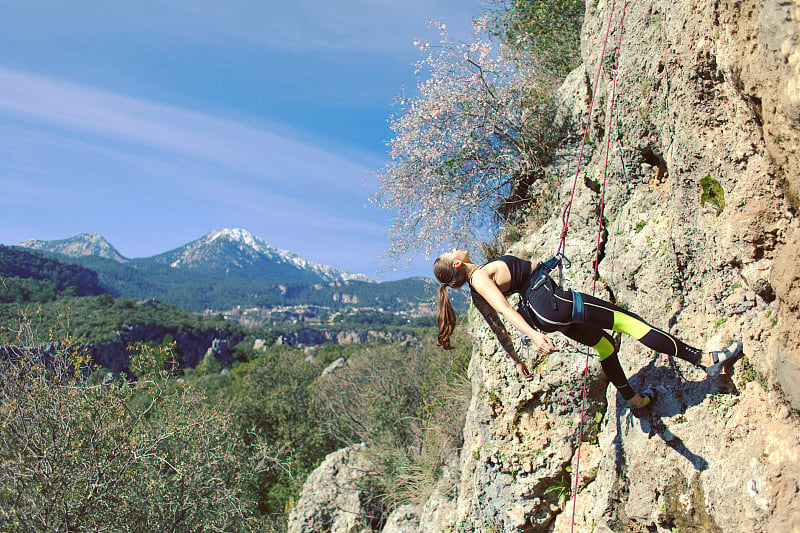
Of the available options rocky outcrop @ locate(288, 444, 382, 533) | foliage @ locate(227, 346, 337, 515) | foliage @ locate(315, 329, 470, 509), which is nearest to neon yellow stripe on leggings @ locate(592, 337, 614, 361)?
foliage @ locate(315, 329, 470, 509)

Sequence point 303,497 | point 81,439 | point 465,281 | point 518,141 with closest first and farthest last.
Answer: point 465,281
point 518,141
point 81,439
point 303,497

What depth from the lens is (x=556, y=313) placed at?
4633mm

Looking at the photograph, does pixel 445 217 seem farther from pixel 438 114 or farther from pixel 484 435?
pixel 484 435

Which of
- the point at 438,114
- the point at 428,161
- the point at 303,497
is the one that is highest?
the point at 438,114

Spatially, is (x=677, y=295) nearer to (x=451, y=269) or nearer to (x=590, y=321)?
(x=590, y=321)

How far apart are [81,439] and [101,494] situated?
116cm

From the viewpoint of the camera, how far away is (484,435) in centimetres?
741

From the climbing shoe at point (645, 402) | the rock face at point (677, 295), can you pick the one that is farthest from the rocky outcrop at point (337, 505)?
the climbing shoe at point (645, 402)

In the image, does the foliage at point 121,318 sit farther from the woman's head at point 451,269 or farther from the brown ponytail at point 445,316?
the woman's head at point 451,269

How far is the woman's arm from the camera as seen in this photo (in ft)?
14.6

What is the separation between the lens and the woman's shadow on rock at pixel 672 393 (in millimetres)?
4391

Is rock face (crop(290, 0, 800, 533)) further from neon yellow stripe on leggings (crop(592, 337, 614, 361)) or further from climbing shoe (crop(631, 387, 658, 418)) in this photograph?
neon yellow stripe on leggings (crop(592, 337, 614, 361))

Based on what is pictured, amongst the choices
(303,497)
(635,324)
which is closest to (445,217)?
(635,324)

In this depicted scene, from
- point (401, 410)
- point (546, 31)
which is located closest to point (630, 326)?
point (546, 31)
